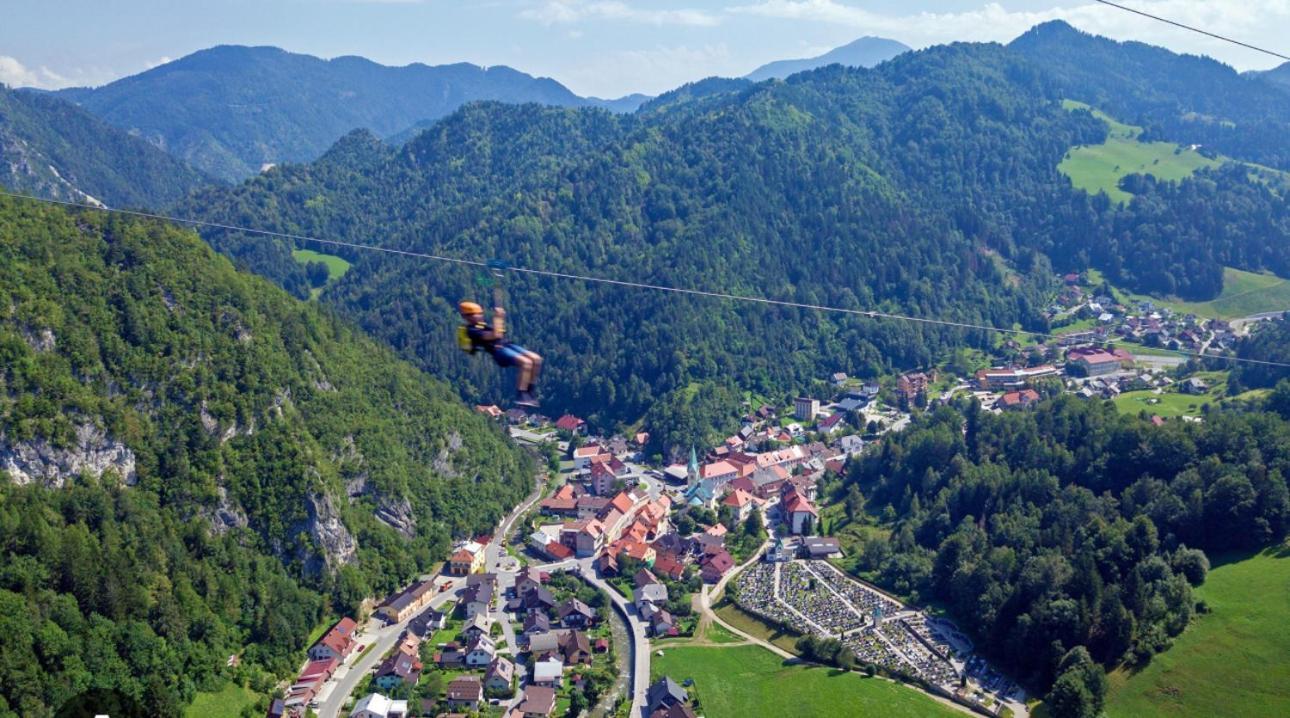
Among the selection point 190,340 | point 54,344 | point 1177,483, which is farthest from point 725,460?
point 54,344

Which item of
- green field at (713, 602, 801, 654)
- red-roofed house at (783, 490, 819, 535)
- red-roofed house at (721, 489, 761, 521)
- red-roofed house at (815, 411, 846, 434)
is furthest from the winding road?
red-roofed house at (815, 411, 846, 434)

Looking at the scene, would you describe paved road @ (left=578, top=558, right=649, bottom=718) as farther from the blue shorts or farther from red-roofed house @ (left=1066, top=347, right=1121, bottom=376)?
red-roofed house @ (left=1066, top=347, right=1121, bottom=376)

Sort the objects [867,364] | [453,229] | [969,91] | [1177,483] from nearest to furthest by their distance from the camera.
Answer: [1177,483], [867,364], [453,229], [969,91]

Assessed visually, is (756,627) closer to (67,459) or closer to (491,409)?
(67,459)

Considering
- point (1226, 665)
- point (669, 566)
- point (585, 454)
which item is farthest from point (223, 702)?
point (1226, 665)

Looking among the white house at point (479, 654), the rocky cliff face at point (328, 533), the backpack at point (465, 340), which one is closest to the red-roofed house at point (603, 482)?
the rocky cliff face at point (328, 533)

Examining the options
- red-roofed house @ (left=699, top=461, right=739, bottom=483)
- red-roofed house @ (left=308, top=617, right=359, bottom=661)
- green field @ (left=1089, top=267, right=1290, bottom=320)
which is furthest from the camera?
green field @ (left=1089, top=267, right=1290, bottom=320)

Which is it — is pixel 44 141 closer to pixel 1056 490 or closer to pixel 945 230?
pixel 945 230
